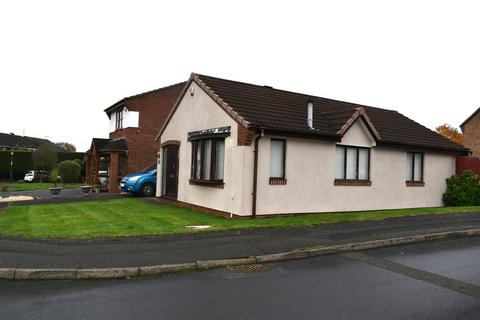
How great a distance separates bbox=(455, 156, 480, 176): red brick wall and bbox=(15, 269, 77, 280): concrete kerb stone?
18750mm

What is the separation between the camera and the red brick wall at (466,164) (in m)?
19.7

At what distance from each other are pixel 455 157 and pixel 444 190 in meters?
1.83

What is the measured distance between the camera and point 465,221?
1316cm

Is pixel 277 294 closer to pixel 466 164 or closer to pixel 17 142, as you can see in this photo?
pixel 466 164

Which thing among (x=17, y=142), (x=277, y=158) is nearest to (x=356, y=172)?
(x=277, y=158)

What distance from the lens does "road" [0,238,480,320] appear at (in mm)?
5336

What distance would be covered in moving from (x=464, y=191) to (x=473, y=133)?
25.9 m

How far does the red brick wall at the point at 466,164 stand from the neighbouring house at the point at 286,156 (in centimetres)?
33

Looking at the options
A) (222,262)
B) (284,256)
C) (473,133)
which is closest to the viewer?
(222,262)

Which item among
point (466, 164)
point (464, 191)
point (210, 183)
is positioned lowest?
point (464, 191)

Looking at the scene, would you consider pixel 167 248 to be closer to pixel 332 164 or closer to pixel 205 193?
pixel 205 193

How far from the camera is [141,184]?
2200cm

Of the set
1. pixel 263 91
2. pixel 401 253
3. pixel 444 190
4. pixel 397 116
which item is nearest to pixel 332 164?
pixel 263 91

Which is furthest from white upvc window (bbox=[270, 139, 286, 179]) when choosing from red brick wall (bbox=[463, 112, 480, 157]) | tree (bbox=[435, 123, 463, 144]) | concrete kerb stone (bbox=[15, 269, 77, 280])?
tree (bbox=[435, 123, 463, 144])
